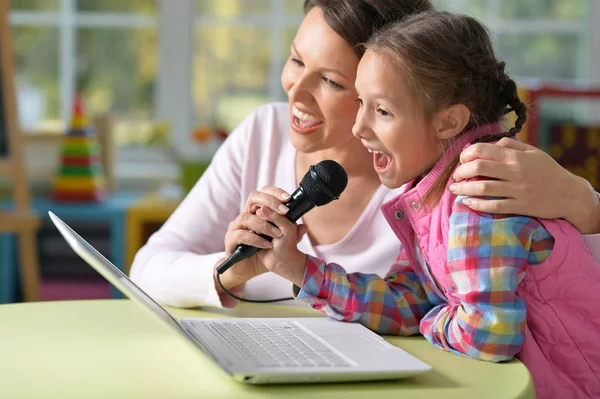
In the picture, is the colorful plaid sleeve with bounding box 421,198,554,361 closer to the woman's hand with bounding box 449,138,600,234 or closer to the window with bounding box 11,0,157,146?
the woman's hand with bounding box 449,138,600,234

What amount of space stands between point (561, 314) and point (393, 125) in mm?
333

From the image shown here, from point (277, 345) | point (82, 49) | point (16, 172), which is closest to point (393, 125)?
point (277, 345)

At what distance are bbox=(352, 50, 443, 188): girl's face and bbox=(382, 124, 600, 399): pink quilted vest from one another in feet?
0.29

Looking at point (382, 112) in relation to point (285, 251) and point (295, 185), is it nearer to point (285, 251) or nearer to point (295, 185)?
point (285, 251)

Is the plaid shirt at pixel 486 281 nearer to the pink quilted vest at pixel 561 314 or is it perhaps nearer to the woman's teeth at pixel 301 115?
the pink quilted vest at pixel 561 314

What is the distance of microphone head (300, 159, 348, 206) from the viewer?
48.7 inches

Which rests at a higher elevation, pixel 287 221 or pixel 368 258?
pixel 287 221

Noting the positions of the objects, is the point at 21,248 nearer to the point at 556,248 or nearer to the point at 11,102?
the point at 11,102

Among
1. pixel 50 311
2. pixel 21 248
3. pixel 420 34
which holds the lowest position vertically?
pixel 21 248

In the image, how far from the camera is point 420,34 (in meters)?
1.25

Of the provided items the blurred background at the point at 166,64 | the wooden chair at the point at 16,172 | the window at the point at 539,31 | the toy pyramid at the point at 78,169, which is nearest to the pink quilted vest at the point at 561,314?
the wooden chair at the point at 16,172

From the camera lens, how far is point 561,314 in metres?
1.19

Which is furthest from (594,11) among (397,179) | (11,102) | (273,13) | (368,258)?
(397,179)

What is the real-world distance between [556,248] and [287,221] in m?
0.36
